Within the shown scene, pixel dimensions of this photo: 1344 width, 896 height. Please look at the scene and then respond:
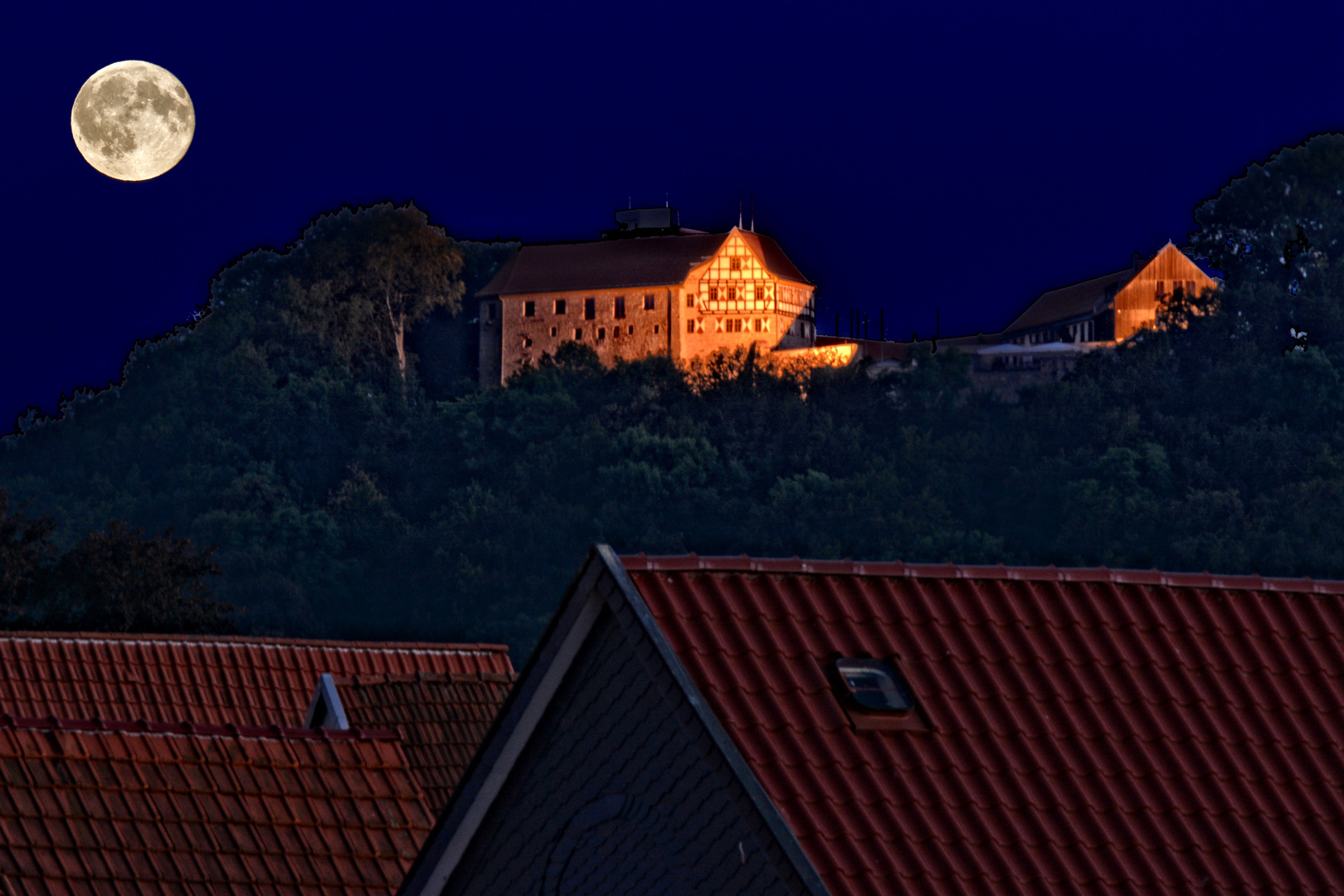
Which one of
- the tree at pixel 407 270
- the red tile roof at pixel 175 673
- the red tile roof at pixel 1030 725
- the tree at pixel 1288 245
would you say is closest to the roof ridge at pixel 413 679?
the red tile roof at pixel 175 673

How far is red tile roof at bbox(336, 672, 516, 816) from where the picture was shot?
1405cm

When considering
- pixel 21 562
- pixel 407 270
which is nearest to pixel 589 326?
pixel 407 270

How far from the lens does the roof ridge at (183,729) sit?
9.51 m

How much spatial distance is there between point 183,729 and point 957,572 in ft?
12.0

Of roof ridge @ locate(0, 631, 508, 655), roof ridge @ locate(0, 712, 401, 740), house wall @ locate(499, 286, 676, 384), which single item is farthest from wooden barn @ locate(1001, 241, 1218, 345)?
roof ridge @ locate(0, 712, 401, 740)

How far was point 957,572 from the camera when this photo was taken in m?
8.44

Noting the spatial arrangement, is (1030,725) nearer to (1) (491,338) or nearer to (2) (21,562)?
(2) (21,562)

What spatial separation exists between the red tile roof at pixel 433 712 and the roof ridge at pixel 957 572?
5.77 meters

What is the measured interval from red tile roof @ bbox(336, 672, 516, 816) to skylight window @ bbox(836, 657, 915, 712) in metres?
5.99

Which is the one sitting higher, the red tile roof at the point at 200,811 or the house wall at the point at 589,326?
the red tile roof at the point at 200,811

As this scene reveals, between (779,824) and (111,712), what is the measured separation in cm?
982

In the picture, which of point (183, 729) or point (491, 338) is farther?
point (491, 338)

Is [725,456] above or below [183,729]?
below

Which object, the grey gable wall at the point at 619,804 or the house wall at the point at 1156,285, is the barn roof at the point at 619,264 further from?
the grey gable wall at the point at 619,804
